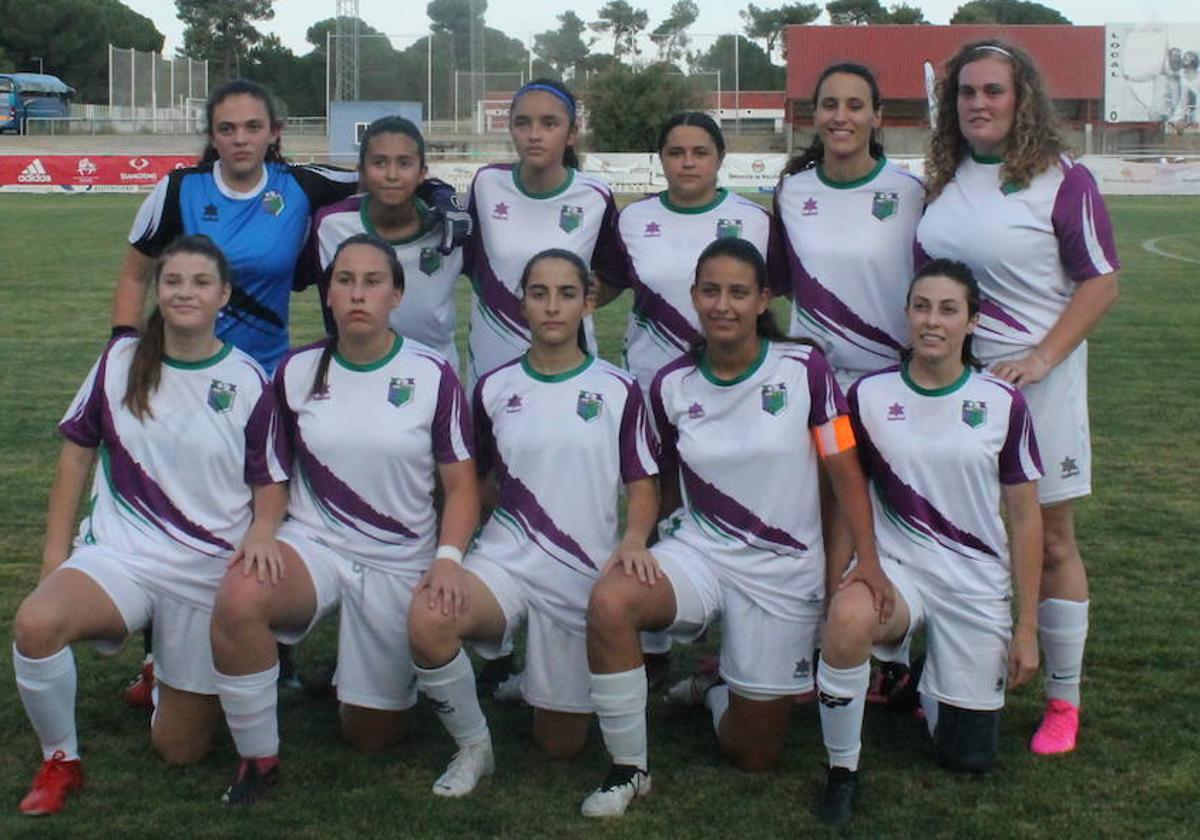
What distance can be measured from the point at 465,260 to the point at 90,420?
1280mm

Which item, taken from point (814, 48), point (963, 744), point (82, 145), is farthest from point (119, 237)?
point (814, 48)

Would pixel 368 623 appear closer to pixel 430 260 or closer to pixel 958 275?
pixel 430 260

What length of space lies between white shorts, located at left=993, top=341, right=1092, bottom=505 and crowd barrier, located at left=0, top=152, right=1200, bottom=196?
85.1ft

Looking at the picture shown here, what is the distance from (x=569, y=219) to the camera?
454 centimetres

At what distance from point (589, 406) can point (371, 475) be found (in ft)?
1.97

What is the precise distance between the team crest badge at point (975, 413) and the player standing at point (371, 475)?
1.29 metres

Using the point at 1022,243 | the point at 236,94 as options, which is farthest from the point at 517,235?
the point at 1022,243

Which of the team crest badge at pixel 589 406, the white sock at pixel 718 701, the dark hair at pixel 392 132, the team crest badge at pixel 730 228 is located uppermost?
the dark hair at pixel 392 132

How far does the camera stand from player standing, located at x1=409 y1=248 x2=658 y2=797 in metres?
3.94

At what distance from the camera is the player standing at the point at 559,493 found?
3936mm

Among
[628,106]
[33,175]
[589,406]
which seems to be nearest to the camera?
[589,406]

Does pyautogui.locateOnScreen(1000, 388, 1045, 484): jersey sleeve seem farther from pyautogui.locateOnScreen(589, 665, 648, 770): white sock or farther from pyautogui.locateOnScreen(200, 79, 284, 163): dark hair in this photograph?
pyautogui.locateOnScreen(200, 79, 284, 163): dark hair

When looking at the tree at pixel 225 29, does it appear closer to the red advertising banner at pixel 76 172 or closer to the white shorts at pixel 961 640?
the red advertising banner at pixel 76 172

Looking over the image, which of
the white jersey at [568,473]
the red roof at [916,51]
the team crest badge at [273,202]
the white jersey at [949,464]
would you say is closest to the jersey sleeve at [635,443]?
the white jersey at [568,473]
